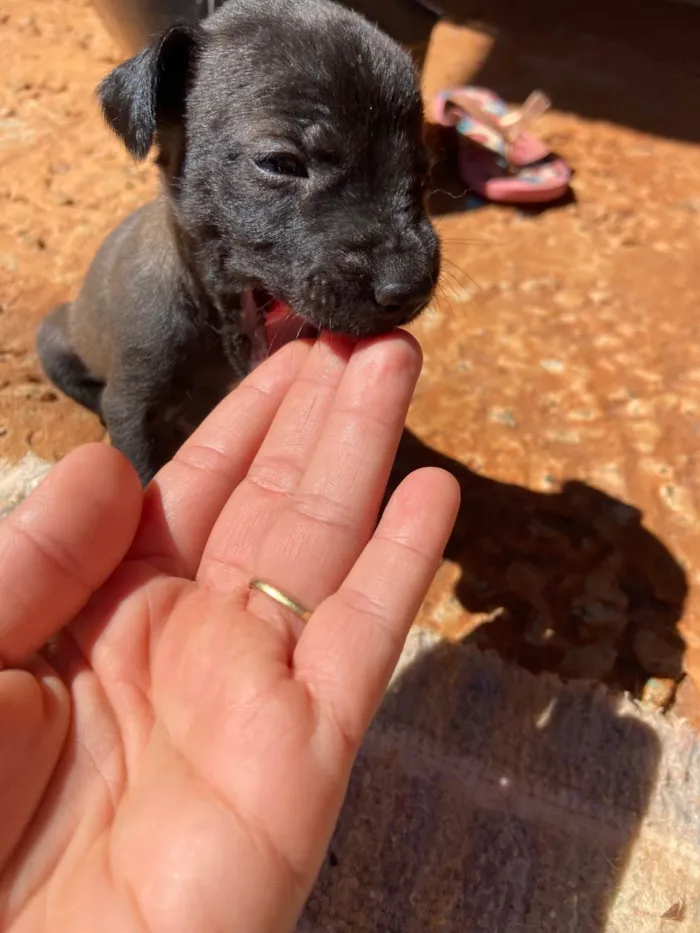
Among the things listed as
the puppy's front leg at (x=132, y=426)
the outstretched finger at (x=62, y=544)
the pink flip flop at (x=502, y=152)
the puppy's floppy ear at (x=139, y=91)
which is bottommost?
the pink flip flop at (x=502, y=152)

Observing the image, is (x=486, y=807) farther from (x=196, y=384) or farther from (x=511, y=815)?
(x=196, y=384)

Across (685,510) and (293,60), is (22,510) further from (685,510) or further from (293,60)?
(685,510)

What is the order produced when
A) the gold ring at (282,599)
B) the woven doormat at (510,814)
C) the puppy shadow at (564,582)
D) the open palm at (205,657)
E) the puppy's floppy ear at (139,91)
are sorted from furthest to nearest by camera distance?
the puppy shadow at (564,582) → the puppy's floppy ear at (139,91) → the woven doormat at (510,814) → the gold ring at (282,599) → the open palm at (205,657)

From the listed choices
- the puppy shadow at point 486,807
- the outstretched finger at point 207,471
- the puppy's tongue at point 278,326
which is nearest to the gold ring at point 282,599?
the outstretched finger at point 207,471

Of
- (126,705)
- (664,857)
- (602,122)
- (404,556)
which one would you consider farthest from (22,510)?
(602,122)

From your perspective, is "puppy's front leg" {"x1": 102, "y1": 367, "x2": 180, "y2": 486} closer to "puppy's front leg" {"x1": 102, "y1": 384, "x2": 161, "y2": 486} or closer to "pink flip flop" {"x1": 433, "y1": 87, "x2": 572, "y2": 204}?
"puppy's front leg" {"x1": 102, "y1": 384, "x2": 161, "y2": 486}

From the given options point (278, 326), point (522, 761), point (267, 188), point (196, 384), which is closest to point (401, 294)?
point (267, 188)

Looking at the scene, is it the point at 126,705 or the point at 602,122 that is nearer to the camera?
the point at 126,705

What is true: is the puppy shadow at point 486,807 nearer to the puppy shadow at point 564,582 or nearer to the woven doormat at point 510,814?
the woven doormat at point 510,814
